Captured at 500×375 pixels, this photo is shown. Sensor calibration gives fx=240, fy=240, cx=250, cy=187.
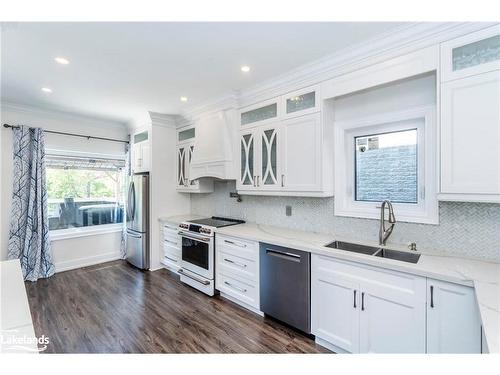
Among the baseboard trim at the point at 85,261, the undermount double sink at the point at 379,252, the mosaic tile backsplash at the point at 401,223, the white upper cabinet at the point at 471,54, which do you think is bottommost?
the baseboard trim at the point at 85,261

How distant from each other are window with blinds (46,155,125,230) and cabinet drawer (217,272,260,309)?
2.88 metres

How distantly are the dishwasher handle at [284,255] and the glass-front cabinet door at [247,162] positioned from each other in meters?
0.89

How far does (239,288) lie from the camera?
275cm

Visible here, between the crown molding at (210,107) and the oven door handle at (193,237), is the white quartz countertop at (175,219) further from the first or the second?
the crown molding at (210,107)

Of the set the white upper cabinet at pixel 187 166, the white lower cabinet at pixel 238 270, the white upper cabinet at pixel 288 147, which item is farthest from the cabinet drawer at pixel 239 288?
the white upper cabinet at pixel 187 166

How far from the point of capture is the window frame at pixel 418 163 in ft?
6.54

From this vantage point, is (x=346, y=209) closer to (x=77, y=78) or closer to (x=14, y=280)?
(x=14, y=280)

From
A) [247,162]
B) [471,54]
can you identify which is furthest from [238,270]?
[471,54]

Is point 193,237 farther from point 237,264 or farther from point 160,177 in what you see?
point 160,177

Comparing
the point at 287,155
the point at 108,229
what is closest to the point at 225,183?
the point at 287,155

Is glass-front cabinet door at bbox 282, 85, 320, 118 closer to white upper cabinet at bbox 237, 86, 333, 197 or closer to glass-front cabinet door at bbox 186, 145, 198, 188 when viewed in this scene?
white upper cabinet at bbox 237, 86, 333, 197

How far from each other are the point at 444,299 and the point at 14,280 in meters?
2.69

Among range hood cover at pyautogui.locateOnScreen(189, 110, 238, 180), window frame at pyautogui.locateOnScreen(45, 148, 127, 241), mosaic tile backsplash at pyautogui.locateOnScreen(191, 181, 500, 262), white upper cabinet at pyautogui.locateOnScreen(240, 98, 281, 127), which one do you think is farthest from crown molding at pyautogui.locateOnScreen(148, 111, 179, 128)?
white upper cabinet at pyautogui.locateOnScreen(240, 98, 281, 127)
